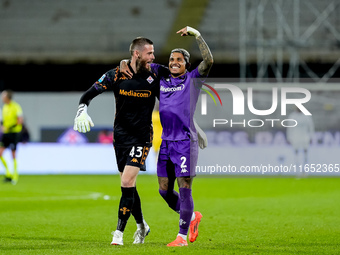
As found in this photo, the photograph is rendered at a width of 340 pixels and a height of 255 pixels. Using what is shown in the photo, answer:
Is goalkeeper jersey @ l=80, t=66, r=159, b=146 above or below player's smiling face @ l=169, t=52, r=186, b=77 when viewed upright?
below

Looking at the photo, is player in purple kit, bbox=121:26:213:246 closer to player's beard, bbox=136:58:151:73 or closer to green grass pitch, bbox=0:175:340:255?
player's beard, bbox=136:58:151:73

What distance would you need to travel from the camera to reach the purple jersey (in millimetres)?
6438

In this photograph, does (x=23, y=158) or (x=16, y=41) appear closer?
(x=23, y=158)

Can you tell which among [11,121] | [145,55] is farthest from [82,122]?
[11,121]

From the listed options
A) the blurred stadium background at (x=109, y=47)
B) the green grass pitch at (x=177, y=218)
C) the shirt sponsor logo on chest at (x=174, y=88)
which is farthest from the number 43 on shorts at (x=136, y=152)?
the blurred stadium background at (x=109, y=47)

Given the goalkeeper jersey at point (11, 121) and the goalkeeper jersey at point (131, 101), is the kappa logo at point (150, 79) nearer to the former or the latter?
the goalkeeper jersey at point (131, 101)

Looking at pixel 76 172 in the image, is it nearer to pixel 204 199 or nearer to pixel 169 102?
pixel 204 199

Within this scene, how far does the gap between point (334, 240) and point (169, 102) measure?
224cm

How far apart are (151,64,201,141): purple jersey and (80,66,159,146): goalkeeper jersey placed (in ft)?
0.49

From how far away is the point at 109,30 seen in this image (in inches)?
1215

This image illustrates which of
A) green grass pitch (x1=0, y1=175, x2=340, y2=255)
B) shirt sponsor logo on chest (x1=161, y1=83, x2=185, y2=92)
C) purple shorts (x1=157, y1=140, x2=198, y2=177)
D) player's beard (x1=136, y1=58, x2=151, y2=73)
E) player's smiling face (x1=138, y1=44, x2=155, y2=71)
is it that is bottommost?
green grass pitch (x1=0, y1=175, x2=340, y2=255)

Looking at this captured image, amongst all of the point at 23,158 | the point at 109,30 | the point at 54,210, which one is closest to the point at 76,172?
the point at 23,158

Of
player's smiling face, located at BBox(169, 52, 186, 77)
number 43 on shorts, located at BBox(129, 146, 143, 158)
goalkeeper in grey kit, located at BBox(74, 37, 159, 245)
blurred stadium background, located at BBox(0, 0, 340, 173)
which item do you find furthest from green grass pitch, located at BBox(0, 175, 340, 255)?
blurred stadium background, located at BBox(0, 0, 340, 173)

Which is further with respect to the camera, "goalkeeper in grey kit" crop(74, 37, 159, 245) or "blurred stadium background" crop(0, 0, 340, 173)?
"blurred stadium background" crop(0, 0, 340, 173)
